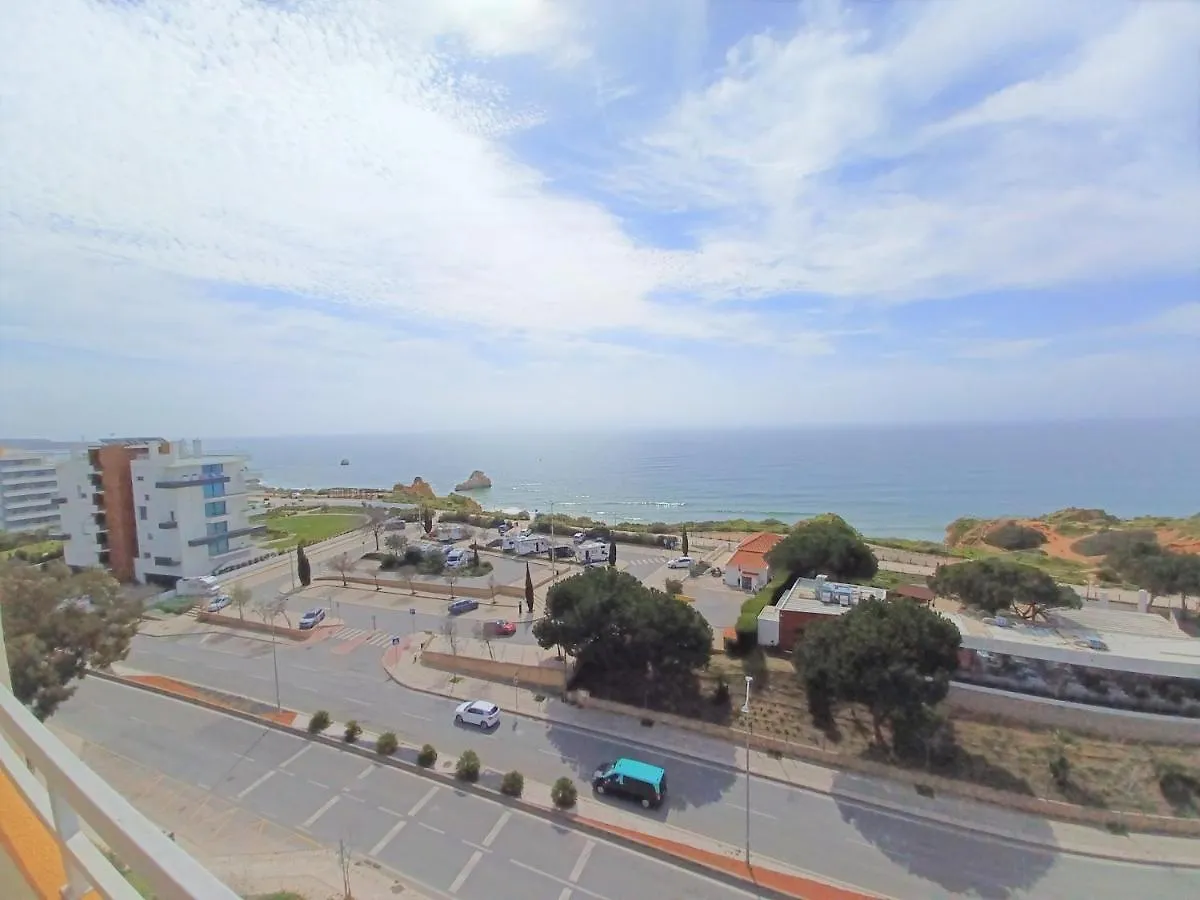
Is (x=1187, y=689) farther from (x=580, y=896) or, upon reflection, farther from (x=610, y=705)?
(x=580, y=896)

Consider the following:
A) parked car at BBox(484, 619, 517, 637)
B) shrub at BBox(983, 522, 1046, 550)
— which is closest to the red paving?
parked car at BBox(484, 619, 517, 637)

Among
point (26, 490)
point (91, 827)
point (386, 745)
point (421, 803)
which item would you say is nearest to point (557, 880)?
point (421, 803)

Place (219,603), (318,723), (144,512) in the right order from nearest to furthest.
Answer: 1. (318,723)
2. (219,603)
3. (144,512)

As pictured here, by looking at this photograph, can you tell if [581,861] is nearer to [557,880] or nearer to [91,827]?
[557,880]

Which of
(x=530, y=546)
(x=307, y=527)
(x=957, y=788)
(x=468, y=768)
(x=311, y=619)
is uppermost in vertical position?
(x=307, y=527)

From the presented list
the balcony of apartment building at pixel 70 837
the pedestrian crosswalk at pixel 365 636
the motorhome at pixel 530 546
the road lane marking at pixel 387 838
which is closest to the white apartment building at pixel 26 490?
the motorhome at pixel 530 546

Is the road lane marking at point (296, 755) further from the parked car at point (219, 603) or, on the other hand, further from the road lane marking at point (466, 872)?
the parked car at point (219, 603)

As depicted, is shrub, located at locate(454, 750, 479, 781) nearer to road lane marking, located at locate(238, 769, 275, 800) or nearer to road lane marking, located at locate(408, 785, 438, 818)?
road lane marking, located at locate(408, 785, 438, 818)
